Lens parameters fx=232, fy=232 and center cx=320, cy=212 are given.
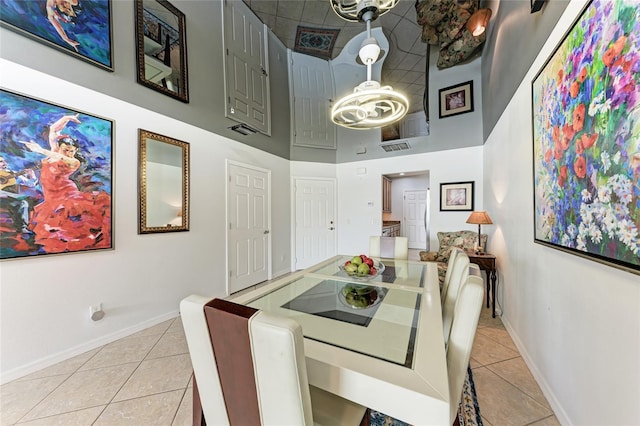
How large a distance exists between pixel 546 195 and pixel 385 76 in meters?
4.73

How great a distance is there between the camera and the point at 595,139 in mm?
1017

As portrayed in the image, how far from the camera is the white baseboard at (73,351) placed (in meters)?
1.68

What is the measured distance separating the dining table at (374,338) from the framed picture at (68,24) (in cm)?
257

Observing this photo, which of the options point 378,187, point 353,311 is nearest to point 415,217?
point 378,187

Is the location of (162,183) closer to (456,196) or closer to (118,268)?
(118,268)

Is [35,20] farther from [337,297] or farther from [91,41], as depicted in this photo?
[337,297]

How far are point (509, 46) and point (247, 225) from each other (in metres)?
3.83

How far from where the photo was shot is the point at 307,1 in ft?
11.4

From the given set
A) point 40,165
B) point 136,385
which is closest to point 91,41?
point 40,165

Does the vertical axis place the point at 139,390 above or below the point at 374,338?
below

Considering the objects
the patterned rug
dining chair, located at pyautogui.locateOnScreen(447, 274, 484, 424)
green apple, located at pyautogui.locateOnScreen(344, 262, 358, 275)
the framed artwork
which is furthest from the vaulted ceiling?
dining chair, located at pyautogui.locateOnScreen(447, 274, 484, 424)

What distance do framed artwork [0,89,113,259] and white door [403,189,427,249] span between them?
682cm

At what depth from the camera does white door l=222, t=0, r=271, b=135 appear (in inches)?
133

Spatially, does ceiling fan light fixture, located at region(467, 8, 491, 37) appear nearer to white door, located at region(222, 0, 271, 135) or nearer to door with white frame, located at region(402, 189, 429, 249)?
white door, located at region(222, 0, 271, 135)
